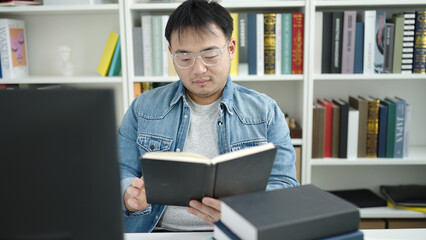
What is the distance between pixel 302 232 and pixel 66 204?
1.40ft

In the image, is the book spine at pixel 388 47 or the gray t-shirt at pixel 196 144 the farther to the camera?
the book spine at pixel 388 47

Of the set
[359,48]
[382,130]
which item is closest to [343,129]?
[382,130]

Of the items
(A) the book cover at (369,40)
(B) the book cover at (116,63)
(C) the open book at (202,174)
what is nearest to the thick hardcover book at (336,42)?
(A) the book cover at (369,40)

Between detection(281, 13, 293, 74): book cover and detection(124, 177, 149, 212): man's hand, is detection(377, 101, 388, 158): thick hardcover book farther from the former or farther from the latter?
detection(124, 177, 149, 212): man's hand

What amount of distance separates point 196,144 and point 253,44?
30.6 inches

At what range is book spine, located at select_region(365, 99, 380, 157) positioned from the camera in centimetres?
194

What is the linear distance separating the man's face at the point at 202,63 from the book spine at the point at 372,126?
3.23ft

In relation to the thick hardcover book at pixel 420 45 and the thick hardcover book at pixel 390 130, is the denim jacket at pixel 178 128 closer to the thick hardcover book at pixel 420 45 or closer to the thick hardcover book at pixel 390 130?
the thick hardcover book at pixel 390 130

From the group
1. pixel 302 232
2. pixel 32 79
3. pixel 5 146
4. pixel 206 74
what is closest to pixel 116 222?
pixel 5 146

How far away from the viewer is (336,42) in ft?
6.20

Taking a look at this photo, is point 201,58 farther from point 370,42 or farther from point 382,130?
point 382,130

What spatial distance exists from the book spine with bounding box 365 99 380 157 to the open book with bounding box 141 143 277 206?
123cm

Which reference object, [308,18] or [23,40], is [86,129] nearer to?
[308,18]

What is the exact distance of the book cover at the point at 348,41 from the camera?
1853 millimetres
